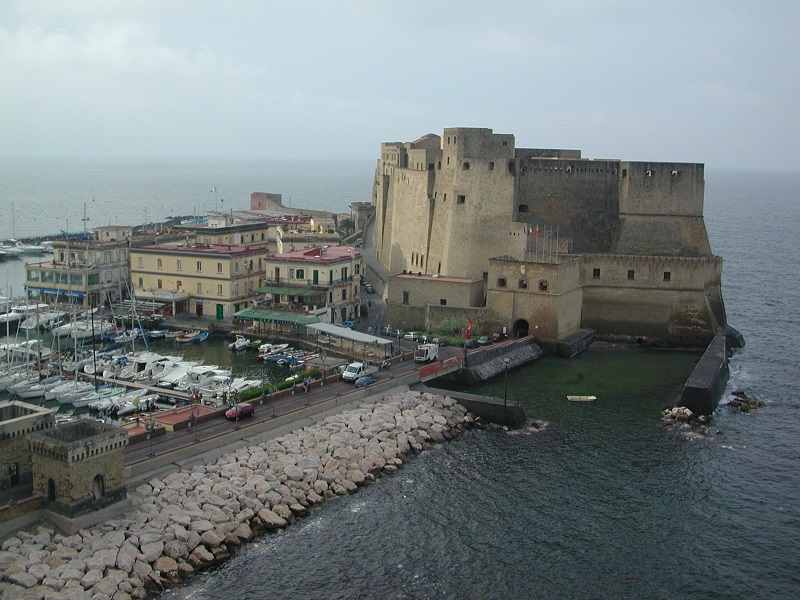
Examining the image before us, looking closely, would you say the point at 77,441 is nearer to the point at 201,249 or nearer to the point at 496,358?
the point at 496,358

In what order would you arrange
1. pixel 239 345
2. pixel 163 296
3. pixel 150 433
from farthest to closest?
pixel 163 296 → pixel 239 345 → pixel 150 433

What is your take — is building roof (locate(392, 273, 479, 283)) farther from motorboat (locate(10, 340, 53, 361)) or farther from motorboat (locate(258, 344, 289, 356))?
motorboat (locate(10, 340, 53, 361))

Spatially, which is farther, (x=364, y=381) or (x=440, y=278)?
(x=440, y=278)

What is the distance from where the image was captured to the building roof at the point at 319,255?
51375mm

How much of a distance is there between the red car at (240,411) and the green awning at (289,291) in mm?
18488

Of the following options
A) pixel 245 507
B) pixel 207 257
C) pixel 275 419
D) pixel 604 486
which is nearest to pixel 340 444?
pixel 275 419

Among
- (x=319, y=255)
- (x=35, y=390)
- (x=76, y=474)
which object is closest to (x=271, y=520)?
(x=76, y=474)

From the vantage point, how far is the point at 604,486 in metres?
28.9

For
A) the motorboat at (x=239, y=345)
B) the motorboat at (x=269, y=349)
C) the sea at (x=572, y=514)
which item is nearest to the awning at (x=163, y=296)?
the motorboat at (x=239, y=345)

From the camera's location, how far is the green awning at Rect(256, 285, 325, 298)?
49.9 metres

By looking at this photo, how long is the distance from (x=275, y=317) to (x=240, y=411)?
17.5 meters

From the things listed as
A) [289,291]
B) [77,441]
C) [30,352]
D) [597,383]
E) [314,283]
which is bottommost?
[597,383]

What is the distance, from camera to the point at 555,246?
5112 centimetres

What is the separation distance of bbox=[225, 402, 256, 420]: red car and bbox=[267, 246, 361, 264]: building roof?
2022 cm
